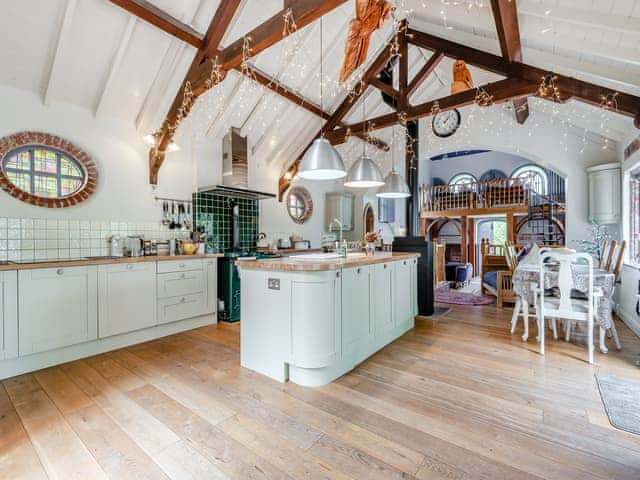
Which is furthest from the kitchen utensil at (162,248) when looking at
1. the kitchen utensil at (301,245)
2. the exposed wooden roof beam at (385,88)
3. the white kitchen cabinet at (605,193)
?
the white kitchen cabinet at (605,193)

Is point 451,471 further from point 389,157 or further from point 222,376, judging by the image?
point 389,157

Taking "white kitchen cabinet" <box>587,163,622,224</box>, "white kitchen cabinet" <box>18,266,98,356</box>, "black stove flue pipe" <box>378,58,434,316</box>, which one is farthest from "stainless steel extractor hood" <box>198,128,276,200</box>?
"white kitchen cabinet" <box>587,163,622,224</box>

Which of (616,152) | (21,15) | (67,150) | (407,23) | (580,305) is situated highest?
(407,23)

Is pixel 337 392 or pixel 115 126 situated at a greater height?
pixel 115 126

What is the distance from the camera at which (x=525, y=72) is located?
3.66 metres

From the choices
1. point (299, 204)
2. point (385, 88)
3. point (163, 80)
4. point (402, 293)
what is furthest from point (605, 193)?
point (163, 80)

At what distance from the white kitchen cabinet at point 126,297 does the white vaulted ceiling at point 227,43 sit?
1.86 meters

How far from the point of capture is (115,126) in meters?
3.72

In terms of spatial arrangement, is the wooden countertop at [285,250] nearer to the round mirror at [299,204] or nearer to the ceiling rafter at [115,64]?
the round mirror at [299,204]

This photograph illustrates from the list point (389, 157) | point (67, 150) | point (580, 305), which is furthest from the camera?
point (389, 157)

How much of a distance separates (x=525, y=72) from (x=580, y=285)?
8.21 ft

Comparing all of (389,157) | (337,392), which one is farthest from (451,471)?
(389,157)

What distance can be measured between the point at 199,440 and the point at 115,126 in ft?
11.9

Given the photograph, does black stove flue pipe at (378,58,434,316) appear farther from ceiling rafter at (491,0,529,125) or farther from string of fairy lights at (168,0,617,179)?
ceiling rafter at (491,0,529,125)
